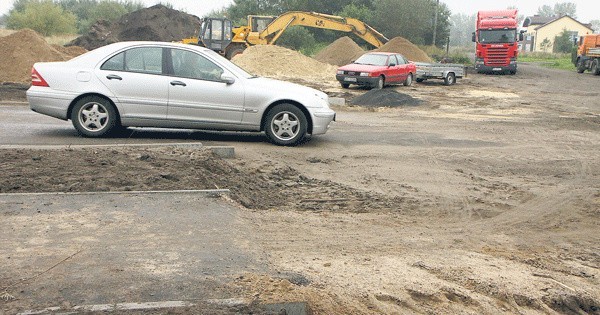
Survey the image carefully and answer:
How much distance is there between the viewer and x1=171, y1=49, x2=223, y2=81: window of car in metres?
11.5

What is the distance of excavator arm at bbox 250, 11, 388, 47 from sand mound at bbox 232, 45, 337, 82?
1.97 metres

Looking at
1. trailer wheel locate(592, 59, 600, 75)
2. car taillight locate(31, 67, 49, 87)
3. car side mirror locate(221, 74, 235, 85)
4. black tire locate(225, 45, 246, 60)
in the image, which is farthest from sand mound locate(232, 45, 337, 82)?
car taillight locate(31, 67, 49, 87)

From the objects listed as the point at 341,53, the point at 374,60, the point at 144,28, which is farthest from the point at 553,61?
the point at 374,60

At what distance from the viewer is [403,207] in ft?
26.5

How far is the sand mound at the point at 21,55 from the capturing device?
83.3ft

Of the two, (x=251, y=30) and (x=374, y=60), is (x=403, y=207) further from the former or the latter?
(x=251, y=30)

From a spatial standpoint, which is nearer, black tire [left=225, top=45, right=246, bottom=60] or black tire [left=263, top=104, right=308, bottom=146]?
black tire [left=263, top=104, right=308, bottom=146]

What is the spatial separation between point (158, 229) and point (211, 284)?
1463 millimetres

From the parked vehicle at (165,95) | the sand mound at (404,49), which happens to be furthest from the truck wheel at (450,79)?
the parked vehicle at (165,95)

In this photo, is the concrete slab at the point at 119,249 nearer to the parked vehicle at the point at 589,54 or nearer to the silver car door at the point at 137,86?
the silver car door at the point at 137,86

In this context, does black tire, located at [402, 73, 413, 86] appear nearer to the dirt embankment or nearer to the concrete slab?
the dirt embankment

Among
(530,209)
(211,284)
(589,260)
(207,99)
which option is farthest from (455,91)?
(211,284)

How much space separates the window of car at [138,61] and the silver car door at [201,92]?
266 millimetres

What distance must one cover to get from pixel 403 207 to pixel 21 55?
883 inches
